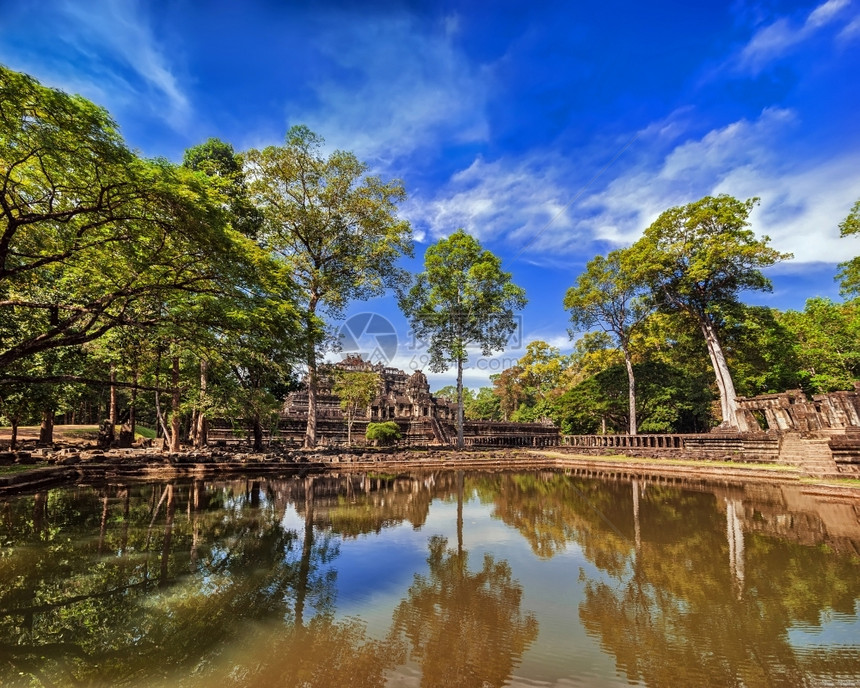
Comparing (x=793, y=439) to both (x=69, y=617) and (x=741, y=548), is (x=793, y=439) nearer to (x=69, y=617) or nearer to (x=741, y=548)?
(x=741, y=548)

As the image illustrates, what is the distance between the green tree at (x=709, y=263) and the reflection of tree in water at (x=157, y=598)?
24338 mm

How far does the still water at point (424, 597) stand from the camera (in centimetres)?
316

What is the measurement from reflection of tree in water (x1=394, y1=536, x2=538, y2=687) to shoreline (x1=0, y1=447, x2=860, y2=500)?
11.4 metres

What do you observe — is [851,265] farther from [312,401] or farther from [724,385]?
[312,401]

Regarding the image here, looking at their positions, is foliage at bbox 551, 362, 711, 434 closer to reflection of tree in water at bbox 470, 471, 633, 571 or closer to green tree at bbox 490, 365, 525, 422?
reflection of tree in water at bbox 470, 471, 633, 571

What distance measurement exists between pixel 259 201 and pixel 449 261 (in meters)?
12.1

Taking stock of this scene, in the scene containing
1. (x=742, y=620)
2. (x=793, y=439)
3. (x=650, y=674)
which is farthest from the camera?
(x=793, y=439)

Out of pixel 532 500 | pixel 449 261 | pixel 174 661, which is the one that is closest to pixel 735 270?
pixel 449 261

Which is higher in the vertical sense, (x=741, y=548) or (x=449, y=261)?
(x=449, y=261)

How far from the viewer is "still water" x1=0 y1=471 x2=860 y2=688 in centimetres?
316

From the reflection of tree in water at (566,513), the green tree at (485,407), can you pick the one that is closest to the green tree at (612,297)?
the reflection of tree in water at (566,513)

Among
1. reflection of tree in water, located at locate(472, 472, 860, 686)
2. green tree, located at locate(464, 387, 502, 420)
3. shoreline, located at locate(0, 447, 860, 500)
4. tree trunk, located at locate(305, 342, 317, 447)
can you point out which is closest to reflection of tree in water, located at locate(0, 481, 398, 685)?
reflection of tree in water, located at locate(472, 472, 860, 686)

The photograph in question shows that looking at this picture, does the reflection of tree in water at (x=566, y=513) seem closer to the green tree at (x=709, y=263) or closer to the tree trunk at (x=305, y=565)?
the tree trunk at (x=305, y=565)

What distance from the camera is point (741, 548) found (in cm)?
632
